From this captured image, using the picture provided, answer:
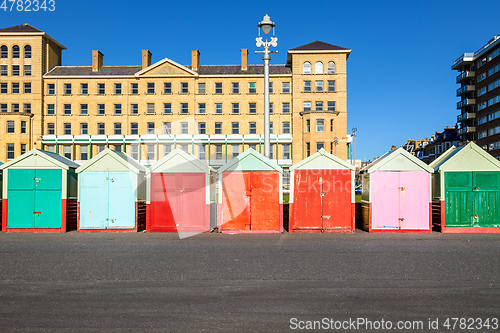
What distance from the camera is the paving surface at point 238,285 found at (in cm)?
574

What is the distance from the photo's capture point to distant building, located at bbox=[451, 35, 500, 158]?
228ft

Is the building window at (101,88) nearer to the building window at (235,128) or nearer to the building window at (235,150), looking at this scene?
Answer: the building window at (235,128)

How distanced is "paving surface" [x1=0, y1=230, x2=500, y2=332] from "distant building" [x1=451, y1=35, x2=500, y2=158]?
218 feet

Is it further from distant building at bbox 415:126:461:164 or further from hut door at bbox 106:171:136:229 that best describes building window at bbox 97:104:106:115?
distant building at bbox 415:126:461:164

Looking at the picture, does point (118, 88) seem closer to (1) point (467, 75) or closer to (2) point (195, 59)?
(2) point (195, 59)

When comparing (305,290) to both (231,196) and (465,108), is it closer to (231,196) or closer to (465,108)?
(231,196)

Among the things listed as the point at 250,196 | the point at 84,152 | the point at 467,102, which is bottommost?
the point at 250,196

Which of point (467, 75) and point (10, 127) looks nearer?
point (10, 127)

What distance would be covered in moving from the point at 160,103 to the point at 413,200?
1904 inches

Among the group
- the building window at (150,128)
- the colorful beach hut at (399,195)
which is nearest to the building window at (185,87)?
the building window at (150,128)

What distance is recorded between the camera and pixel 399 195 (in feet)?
54.1

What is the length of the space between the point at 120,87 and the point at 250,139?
763 inches

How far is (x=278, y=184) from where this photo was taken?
16453 millimetres

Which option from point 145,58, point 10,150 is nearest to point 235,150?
point 145,58
